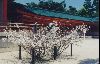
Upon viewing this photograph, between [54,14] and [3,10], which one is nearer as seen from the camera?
[3,10]

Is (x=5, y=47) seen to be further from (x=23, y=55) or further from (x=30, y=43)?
(x=30, y=43)

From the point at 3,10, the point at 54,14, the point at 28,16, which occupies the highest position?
the point at 3,10

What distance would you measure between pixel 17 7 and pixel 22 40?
1184 cm

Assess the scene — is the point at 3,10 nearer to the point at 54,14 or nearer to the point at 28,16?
the point at 28,16

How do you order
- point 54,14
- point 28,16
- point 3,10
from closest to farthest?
point 3,10 < point 28,16 < point 54,14

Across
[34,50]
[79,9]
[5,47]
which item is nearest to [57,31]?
[34,50]

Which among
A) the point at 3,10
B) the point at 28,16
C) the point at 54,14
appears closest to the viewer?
the point at 3,10

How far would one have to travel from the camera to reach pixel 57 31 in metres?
12.0

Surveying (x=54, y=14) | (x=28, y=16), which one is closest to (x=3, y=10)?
(x=28, y=16)

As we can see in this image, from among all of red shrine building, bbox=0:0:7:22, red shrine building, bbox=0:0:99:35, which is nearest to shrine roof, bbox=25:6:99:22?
red shrine building, bbox=0:0:99:35

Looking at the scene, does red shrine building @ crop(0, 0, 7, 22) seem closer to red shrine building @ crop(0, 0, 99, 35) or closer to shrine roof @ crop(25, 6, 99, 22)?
red shrine building @ crop(0, 0, 99, 35)

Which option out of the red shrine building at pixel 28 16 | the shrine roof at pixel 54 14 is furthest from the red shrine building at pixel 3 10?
the shrine roof at pixel 54 14

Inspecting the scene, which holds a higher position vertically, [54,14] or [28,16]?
[28,16]

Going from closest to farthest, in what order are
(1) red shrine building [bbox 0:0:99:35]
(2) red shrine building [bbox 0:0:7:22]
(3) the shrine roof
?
1. (2) red shrine building [bbox 0:0:7:22]
2. (1) red shrine building [bbox 0:0:99:35]
3. (3) the shrine roof
